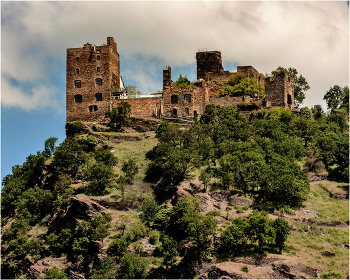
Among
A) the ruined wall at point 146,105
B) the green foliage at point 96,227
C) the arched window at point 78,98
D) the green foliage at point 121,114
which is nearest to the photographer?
the green foliage at point 96,227

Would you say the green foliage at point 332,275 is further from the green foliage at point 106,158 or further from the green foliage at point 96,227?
the green foliage at point 106,158

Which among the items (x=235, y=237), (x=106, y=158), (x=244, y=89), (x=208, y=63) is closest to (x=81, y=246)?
(x=106, y=158)

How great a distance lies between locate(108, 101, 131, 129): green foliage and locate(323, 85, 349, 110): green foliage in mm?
34577

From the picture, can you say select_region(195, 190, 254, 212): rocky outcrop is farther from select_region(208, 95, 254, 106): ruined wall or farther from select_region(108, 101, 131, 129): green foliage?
select_region(208, 95, 254, 106): ruined wall

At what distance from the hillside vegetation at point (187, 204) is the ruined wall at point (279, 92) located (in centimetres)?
625

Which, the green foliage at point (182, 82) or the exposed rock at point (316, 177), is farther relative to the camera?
the green foliage at point (182, 82)

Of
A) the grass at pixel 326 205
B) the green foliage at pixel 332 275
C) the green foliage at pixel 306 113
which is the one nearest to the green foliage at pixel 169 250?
the green foliage at pixel 332 275

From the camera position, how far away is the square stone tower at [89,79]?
72625 millimetres

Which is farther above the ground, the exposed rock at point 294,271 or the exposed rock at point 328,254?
the exposed rock at point 328,254

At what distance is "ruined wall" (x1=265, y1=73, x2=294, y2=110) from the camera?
7081 centimetres

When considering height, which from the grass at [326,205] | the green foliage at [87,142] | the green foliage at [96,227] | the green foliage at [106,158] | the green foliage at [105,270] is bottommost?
the green foliage at [105,270]

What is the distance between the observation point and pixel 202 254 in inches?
1507

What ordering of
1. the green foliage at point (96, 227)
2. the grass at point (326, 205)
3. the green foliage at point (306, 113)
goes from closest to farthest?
the grass at point (326, 205) < the green foliage at point (96, 227) < the green foliage at point (306, 113)

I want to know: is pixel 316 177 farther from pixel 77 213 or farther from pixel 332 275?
pixel 77 213
